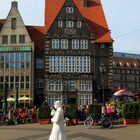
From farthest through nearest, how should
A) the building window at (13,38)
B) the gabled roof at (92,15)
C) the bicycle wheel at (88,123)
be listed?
1. the gabled roof at (92,15)
2. the building window at (13,38)
3. the bicycle wheel at (88,123)

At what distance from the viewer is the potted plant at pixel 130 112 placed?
2834cm

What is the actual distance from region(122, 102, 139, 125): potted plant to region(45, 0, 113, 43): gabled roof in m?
33.8

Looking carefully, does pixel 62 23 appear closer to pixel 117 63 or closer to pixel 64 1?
pixel 64 1

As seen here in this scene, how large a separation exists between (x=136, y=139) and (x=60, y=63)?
4037cm

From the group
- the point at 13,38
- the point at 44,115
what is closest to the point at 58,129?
the point at 44,115

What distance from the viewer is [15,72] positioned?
200ft

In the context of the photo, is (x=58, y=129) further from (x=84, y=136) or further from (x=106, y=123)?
(x=106, y=123)

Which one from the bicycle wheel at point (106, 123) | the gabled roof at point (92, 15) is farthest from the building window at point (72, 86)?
the bicycle wheel at point (106, 123)

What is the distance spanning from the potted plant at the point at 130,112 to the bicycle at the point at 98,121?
64.2 inches


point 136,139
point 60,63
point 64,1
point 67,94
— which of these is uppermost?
point 64,1

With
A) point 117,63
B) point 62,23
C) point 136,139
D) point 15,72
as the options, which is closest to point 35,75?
point 15,72

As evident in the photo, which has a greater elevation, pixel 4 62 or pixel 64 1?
pixel 64 1

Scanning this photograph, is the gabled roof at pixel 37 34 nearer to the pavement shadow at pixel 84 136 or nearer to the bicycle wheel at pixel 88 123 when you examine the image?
the bicycle wheel at pixel 88 123

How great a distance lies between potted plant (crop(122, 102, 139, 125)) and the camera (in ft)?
93.0
